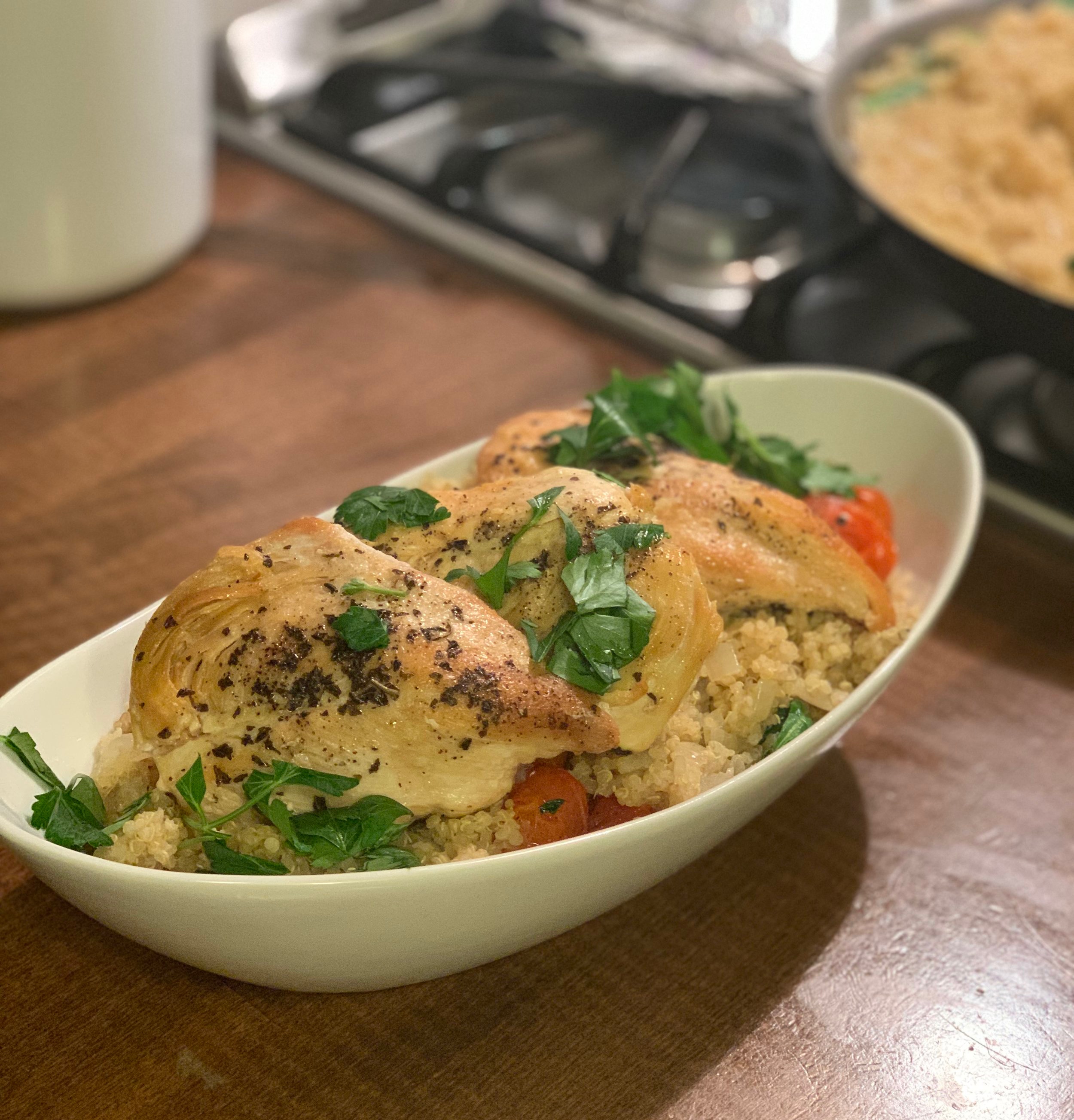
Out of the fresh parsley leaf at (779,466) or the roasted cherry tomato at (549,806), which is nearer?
the roasted cherry tomato at (549,806)

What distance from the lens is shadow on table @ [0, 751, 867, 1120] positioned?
757mm

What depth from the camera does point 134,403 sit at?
1374mm

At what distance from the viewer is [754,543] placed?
0.86 metres

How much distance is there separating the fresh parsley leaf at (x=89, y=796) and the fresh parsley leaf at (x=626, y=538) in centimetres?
31

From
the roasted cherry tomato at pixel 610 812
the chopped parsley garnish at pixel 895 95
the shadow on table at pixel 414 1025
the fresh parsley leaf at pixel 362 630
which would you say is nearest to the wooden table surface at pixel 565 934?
the shadow on table at pixel 414 1025

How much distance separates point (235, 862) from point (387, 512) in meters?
0.23

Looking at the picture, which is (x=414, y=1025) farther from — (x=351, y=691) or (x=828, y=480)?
(x=828, y=480)

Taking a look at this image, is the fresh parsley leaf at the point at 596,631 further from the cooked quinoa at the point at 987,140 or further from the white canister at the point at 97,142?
the white canister at the point at 97,142

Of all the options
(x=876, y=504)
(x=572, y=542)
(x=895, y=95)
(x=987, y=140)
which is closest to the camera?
(x=572, y=542)

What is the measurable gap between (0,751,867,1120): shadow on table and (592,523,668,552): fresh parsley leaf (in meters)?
0.22

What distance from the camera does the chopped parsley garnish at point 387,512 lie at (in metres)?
0.81


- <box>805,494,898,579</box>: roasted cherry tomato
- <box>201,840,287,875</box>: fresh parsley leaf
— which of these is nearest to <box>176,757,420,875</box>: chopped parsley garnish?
<box>201,840,287,875</box>: fresh parsley leaf

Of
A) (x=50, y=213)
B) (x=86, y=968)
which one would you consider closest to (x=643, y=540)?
(x=86, y=968)

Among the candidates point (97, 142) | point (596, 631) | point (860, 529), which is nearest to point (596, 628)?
point (596, 631)
